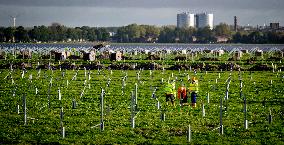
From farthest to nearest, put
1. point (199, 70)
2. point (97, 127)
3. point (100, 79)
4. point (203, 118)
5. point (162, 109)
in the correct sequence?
1. point (199, 70)
2. point (100, 79)
3. point (162, 109)
4. point (203, 118)
5. point (97, 127)

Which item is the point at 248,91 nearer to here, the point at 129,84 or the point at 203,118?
the point at 129,84

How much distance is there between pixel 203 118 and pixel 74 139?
753 centimetres

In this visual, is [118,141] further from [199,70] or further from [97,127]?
[199,70]

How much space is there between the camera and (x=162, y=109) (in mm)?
26109

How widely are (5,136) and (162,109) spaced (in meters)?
10.2

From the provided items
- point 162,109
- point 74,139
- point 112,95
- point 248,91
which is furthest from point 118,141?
point 248,91

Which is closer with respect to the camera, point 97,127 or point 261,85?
point 97,127

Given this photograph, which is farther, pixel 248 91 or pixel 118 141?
pixel 248 91

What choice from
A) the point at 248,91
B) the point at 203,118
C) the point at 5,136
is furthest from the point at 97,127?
the point at 248,91

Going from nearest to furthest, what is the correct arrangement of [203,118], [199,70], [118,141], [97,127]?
[118,141], [97,127], [203,118], [199,70]

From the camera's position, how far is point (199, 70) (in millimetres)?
59406

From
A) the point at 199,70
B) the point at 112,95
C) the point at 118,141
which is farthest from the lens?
the point at 199,70

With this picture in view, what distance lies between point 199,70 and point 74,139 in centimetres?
4257

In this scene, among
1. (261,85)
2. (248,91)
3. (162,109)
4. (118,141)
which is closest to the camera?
(118,141)
